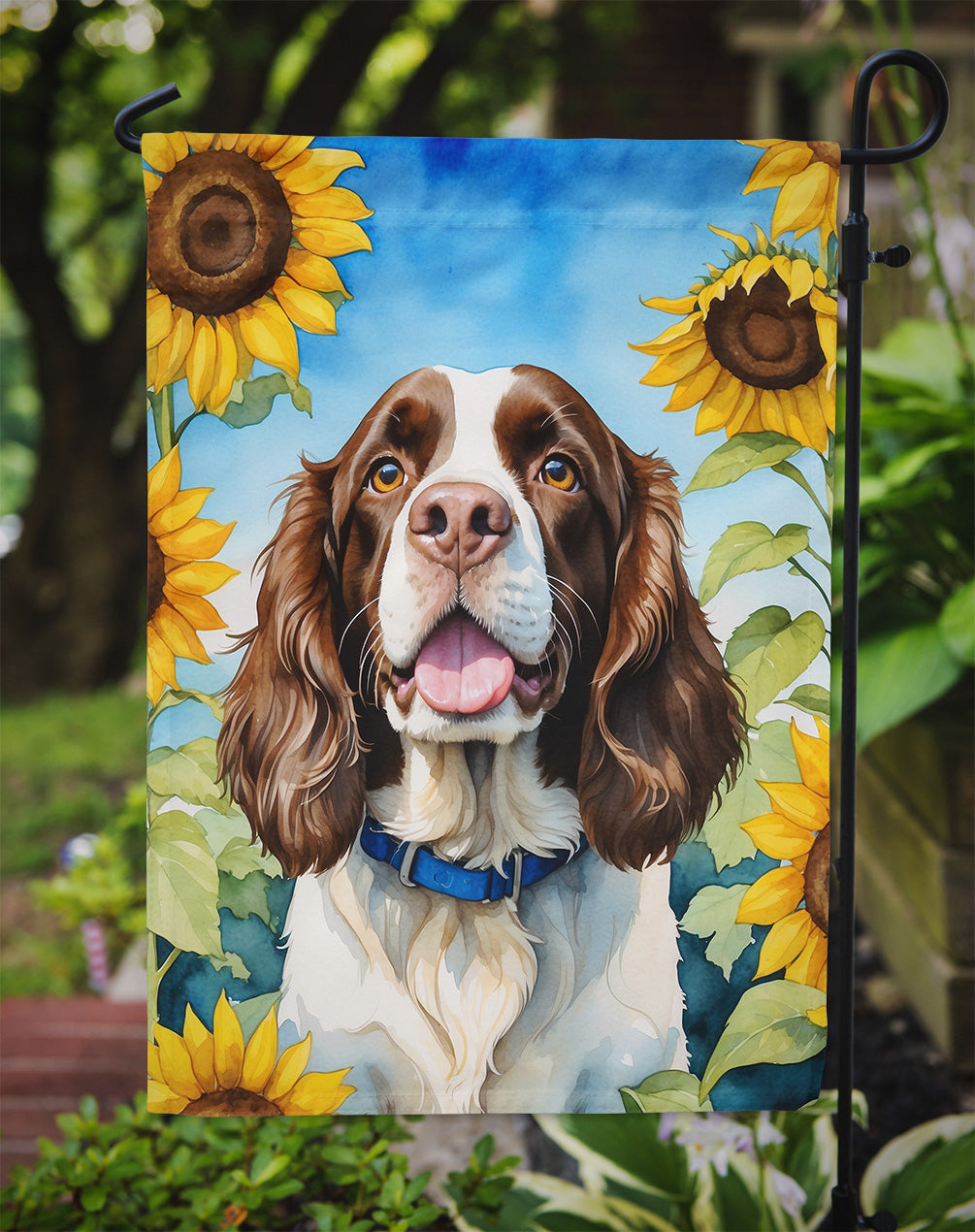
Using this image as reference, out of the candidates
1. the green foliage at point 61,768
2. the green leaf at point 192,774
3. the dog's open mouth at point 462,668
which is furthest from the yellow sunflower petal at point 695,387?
the green foliage at point 61,768

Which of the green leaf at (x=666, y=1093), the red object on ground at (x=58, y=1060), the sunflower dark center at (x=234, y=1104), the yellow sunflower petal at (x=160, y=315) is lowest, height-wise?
the red object on ground at (x=58, y=1060)

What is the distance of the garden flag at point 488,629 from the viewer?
3.49 ft

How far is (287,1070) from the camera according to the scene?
108 centimetres

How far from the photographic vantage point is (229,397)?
1071 mm

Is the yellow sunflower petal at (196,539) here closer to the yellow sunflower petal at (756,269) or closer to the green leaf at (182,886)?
the green leaf at (182,886)

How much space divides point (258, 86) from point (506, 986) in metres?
4.21

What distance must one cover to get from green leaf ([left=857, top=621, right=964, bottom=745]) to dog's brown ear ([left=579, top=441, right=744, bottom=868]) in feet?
2.38

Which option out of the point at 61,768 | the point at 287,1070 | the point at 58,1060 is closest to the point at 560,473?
the point at 287,1070

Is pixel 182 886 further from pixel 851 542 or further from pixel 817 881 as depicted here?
pixel 851 542

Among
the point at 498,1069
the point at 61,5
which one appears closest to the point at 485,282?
the point at 498,1069

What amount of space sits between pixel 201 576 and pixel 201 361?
0.25 metres

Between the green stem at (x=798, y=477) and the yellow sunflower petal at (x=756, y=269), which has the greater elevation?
the yellow sunflower petal at (x=756, y=269)

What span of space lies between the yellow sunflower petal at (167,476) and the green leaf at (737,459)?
0.60m

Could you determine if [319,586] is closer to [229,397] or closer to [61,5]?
[229,397]
